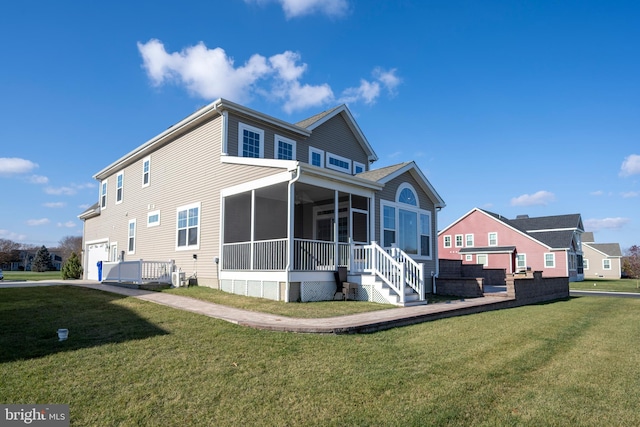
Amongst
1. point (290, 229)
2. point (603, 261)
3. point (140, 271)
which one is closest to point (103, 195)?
point (140, 271)

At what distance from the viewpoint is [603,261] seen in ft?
164

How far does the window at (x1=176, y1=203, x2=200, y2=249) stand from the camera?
14609mm

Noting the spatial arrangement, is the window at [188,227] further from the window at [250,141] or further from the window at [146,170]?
the window at [146,170]

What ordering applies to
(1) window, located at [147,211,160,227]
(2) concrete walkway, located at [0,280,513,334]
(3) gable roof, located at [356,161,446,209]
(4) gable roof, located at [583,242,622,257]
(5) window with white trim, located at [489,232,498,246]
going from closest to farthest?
(2) concrete walkway, located at [0,280,513,334] < (3) gable roof, located at [356,161,446,209] < (1) window, located at [147,211,160,227] < (5) window with white trim, located at [489,232,498,246] < (4) gable roof, located at [583,242,622,257]

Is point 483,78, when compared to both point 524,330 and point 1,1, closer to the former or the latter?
point 524,330

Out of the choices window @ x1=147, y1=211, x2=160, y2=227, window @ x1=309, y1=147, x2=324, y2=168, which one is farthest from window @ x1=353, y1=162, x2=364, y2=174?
window @ x1=147, y1=211, x2=160, y2=227

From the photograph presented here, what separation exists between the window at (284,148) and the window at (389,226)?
4.42 meters

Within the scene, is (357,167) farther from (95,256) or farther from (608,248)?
(608,248)

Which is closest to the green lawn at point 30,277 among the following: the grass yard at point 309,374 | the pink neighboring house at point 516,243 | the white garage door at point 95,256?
the white garage door at point 95,256

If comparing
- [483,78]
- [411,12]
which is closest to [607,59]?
[483,78]

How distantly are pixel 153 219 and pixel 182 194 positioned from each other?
120 inches

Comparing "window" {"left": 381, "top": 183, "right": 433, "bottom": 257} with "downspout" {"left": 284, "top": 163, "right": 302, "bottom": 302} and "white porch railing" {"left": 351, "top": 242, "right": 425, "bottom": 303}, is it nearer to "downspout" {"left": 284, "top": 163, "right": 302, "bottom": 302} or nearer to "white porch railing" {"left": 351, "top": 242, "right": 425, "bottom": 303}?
"white porch railing" {"left": 351, "top": 242, "right": 425, "bottom": 303}

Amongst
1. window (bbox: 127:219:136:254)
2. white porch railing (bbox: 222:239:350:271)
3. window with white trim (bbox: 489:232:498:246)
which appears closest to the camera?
white porch railing (bbox: 222:239:350:271)

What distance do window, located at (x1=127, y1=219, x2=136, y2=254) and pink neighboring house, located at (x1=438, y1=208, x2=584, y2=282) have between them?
1170 inches
